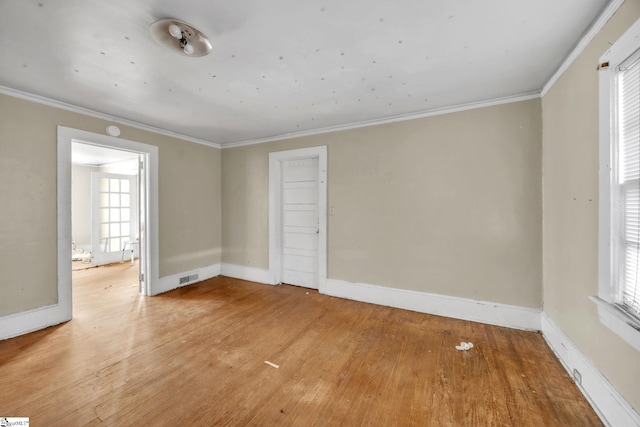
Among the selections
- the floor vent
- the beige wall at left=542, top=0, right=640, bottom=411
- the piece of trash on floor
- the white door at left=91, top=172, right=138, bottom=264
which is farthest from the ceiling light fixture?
the white door at left=91, top=172, right=138, bottom=264

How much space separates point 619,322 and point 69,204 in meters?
4.75

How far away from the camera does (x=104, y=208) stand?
5.52 metres

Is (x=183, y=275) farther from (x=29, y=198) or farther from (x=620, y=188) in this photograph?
(x=620, y=188)

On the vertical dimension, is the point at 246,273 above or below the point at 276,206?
below

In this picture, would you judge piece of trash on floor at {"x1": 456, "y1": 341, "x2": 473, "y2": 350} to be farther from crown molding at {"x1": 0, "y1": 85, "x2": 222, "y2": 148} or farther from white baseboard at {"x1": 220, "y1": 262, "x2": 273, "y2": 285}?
crown molding at {"x1": 0, "y1": 85, "x2": 222, "y2": 148}

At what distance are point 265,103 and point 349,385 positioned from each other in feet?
9.08

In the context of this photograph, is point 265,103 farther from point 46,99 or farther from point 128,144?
point 46,99

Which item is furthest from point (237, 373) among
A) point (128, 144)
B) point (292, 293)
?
point (128, 144)

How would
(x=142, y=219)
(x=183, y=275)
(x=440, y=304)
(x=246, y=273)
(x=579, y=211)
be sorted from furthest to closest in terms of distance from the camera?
(x=246, y=273) < (x=183, y=275) < (x=142, y=219) < (x=440, y=304) < (x=579, y=211)

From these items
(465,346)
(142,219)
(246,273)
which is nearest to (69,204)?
(142,219)

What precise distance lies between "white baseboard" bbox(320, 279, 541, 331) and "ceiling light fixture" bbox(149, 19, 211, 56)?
9.88 ft

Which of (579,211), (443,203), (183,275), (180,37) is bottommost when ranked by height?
(183,275)

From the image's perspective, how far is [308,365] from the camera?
2037 mm

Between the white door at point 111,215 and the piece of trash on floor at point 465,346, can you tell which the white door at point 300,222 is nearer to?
the piece of trash on floor at point 465,346
